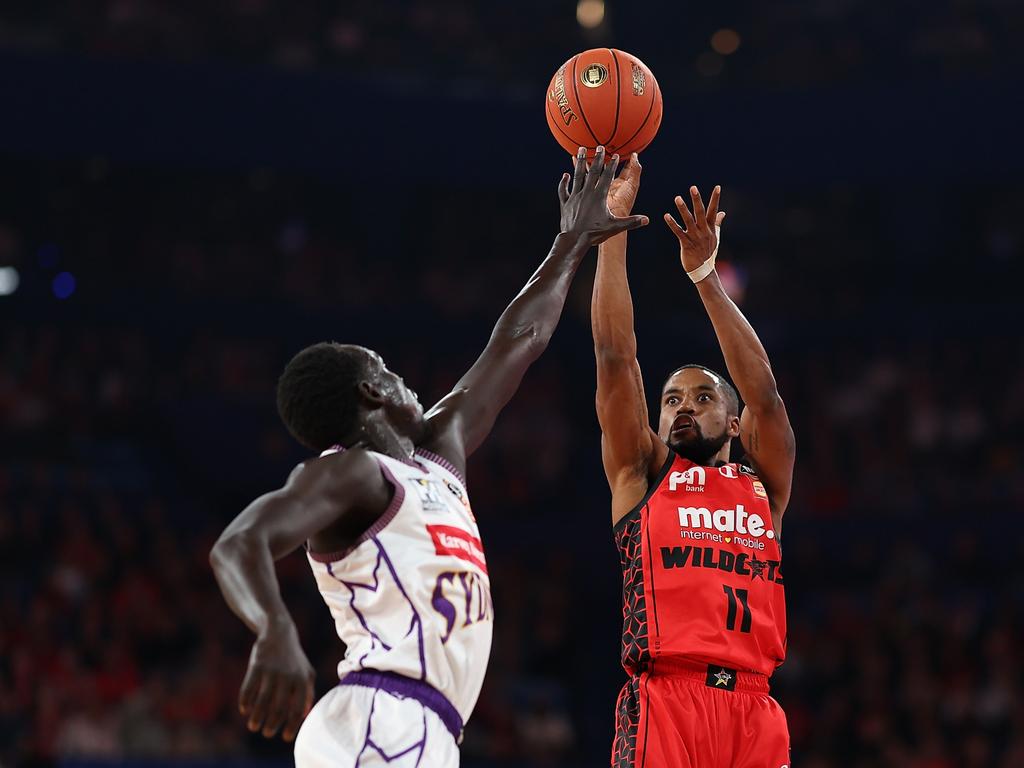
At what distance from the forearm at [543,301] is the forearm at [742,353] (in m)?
1.11

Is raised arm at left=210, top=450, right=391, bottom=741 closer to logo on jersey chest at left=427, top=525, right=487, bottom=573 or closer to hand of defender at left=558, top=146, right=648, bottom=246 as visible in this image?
logo on jersey chest at left=427, top=525, right=487, bottom=573

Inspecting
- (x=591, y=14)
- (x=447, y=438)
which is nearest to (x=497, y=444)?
(x=591, y=14)

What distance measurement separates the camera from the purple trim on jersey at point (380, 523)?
3.61 metres

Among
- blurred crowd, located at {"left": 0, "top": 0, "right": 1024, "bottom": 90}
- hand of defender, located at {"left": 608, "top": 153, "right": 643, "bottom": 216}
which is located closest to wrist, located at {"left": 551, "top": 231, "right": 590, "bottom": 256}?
hand of defender, located at {"left": 608, "top": 153, "right": 643, "bottom": 216}

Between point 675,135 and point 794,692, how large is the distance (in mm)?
6318

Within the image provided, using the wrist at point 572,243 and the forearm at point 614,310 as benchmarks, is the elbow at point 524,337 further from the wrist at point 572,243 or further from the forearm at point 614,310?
the forearm at point 614,310

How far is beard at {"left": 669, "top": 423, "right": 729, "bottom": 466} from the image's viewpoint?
569cm

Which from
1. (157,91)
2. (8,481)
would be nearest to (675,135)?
(157,91)

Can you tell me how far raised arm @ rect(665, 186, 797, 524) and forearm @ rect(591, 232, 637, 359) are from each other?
280mm

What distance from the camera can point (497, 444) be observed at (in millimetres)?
15922

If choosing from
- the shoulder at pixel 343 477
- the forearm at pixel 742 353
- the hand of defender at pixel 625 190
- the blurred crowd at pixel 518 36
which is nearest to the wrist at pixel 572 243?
the hand of defender at pixel 625 190

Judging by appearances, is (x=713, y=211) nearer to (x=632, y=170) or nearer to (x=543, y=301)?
(x=632, y=170)

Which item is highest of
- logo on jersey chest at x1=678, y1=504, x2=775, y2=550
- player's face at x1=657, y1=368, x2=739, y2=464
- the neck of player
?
player's face at x1=657, y1=368, x2=739, y2=464

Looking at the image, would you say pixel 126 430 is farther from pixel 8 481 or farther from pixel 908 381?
pixel 908 381
